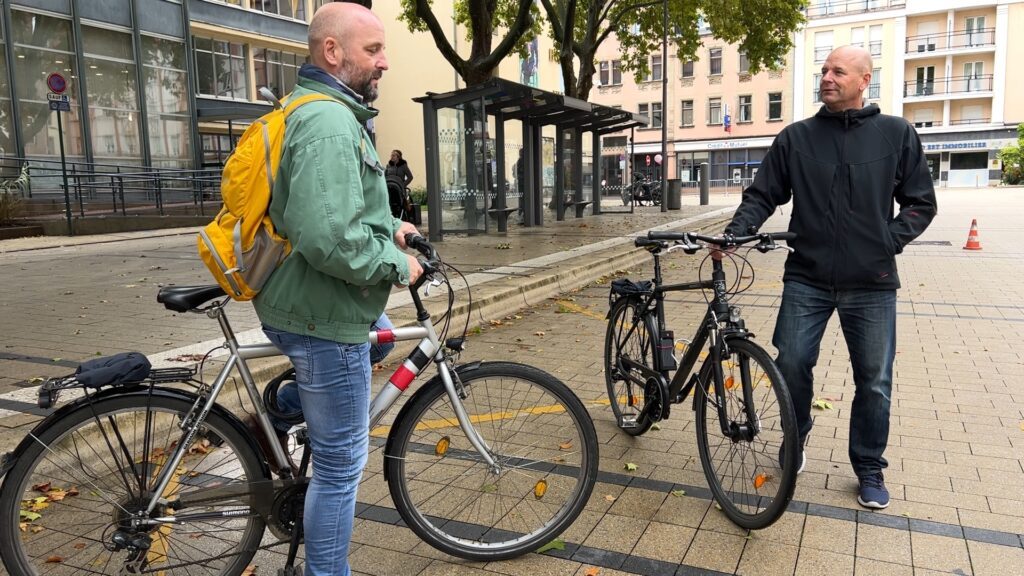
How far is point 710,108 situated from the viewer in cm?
5322

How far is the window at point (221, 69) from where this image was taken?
2669 centimetres

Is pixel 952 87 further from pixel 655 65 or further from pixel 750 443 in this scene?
pixel 750 443

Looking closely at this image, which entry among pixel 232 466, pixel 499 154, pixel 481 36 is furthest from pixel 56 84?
pixel 232 466

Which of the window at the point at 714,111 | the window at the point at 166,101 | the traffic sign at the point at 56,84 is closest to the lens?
the traffic sign at the point at 56,84

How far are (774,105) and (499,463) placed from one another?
53.8 metres

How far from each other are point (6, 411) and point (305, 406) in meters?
2.65

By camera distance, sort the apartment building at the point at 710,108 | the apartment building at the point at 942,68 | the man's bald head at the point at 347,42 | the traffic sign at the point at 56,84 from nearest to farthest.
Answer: the man's bald head at the point at 347,42
the traffic sign at the point at 56,84
the apartment building at the point at 942,68
the apartment building at the point at 710,108

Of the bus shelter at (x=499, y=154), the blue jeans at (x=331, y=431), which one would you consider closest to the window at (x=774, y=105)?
the bus shelter at (x=499, y=154)

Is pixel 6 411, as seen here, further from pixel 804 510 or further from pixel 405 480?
pixel 804 510

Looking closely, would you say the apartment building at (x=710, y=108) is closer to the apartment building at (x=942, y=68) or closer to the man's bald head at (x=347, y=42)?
the apartment building at (x=942, y=68)

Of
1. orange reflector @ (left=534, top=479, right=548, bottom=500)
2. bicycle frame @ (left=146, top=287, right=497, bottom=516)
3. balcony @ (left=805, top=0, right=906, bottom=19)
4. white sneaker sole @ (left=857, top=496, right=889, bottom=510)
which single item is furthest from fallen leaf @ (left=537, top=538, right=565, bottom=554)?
balcony @ (left=805, top=0, right=906, bottom=19)

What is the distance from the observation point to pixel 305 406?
89.7 inches

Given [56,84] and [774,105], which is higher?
[774,105]

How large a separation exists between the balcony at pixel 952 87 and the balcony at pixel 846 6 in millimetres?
5550
